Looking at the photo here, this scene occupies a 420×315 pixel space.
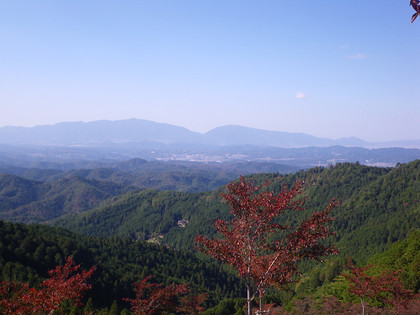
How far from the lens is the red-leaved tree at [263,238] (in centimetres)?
1086

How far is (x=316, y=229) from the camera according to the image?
10766 mm

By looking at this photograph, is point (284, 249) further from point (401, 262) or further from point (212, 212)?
point (212, 212)

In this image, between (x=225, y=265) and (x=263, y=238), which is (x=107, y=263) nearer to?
(x=225, y=265)

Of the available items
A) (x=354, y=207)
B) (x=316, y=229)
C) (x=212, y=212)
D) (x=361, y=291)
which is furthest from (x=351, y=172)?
(x=316, y=229)

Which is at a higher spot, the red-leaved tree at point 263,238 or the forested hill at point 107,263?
the red-leaved tree at point 263,238

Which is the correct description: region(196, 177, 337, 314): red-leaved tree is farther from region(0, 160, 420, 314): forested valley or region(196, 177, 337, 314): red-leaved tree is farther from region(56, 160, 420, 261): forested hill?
region(56, 160, 420, 261): forested hill

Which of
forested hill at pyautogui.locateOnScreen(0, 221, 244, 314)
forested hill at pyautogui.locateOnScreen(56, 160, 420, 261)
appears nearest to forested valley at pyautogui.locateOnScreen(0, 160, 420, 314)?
forested hill at pyautogui.locateOnScreen(0, 221, 244, 314)

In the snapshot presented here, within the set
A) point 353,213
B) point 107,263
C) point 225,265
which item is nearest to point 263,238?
point 107,263

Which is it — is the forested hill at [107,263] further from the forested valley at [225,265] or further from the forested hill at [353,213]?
the forested hill at [353,213]

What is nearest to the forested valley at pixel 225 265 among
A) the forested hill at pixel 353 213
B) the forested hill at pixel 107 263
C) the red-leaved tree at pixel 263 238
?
the forested hill at pixel 107 263

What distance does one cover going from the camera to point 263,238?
1176cm

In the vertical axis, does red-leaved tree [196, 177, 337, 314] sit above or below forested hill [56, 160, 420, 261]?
above

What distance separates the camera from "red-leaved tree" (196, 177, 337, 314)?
10.9m

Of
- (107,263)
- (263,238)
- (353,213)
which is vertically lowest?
(107,263)
